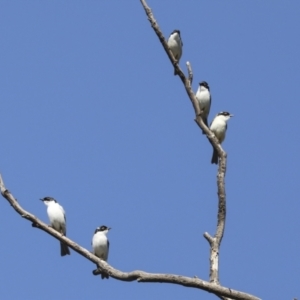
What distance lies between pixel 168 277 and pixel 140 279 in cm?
30

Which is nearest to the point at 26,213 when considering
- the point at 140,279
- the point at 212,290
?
the point at 140,279

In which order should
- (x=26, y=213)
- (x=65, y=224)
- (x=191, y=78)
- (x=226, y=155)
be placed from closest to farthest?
(x=26, y=213) → (x=226, y=155) → (x=191, y=78) → (x=65, y=224)

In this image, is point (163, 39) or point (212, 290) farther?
point (163, 39)

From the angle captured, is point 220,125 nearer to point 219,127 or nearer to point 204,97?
point 219,127

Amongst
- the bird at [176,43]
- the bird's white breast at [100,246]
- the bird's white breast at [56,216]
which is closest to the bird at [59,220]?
the bird's white breast at [56,216]

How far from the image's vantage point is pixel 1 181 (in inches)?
376

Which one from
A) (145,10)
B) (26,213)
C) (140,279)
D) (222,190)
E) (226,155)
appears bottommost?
(140,279)

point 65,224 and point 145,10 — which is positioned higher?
point 145,10

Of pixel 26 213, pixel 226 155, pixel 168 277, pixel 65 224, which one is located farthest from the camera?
pixel 65 224

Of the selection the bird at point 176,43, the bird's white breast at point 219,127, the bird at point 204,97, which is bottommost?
the bird's white breast at point 219,127

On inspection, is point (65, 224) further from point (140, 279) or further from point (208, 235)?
point (140, 279)

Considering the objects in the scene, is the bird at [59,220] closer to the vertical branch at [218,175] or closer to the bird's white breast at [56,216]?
the bird's white breast at [56,216]

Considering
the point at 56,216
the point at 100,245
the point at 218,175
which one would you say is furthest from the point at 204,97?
the point at 218,175

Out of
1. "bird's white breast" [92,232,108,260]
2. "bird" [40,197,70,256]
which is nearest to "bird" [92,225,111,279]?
"bird's white breast" [92,232,108,260]
